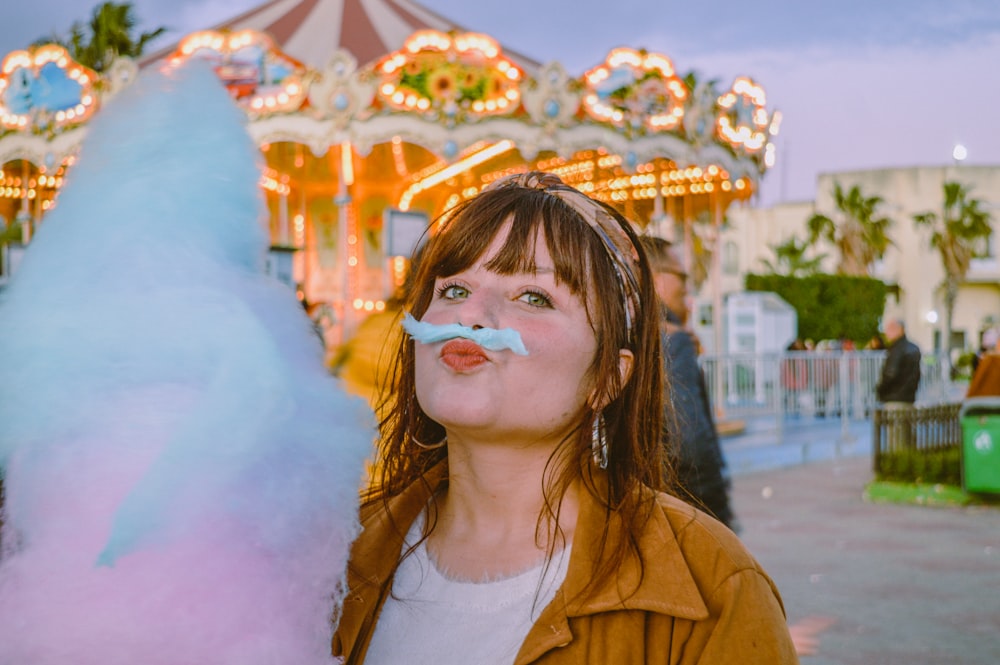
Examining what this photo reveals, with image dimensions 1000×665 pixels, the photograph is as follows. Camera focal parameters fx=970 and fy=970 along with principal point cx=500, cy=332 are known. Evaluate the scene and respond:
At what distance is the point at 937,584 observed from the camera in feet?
18.7

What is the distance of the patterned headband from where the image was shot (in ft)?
4.55

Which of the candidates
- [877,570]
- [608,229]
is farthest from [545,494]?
[877,570]

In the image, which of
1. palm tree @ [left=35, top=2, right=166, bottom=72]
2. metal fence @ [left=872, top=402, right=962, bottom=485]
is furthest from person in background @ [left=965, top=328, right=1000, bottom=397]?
palm tree @ [left=35, top=2, right=166, bottom=72]

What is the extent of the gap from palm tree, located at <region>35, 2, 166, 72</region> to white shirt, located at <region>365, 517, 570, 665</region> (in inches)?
746

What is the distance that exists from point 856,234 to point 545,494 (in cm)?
3254

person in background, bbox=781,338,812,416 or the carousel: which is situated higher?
the carousel

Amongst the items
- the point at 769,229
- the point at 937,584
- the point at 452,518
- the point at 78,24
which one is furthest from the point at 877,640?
the point at 769,229

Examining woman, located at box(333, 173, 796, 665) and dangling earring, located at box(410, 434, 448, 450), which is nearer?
woman, located at box(333, 173, 796, 665)

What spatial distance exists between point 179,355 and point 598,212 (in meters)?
0.64

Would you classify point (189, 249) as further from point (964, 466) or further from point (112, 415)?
point (964, 466)

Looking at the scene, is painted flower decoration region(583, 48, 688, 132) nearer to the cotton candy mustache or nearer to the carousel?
the carousel

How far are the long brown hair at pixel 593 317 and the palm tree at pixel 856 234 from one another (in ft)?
104

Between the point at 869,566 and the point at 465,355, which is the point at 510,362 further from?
the point at 869,566

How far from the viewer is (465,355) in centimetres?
128
